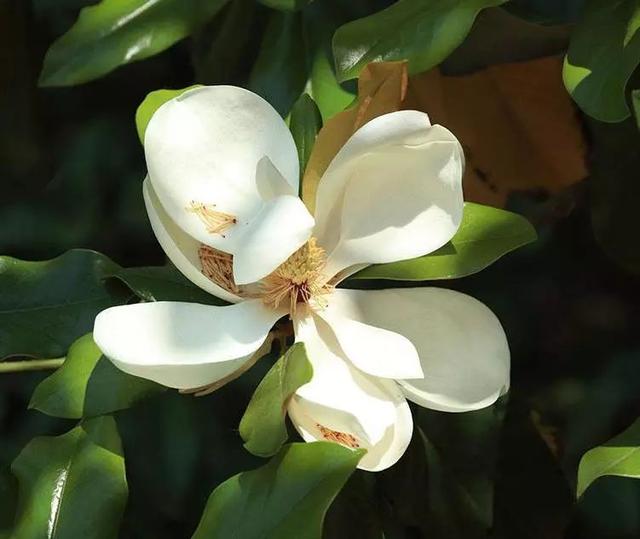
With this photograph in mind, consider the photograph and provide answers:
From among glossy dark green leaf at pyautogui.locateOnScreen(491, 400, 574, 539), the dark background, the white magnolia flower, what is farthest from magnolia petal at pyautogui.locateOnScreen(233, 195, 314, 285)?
glossy dark green leaf at pyautogui.locateOnScreen(491, 400, 574, 539)

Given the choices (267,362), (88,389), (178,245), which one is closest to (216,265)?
(178,245)

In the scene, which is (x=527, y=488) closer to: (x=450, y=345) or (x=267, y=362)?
(x=267, y=362)

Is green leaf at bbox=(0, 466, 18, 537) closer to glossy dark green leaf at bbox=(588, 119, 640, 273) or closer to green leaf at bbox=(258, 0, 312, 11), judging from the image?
green leaf at bbox=(258, 0, 312, 11)

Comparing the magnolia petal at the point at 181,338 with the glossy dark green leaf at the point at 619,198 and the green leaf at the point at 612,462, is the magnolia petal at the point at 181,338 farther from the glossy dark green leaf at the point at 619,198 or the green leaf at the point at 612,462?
the glossy dark green leaf at the point at 619,198

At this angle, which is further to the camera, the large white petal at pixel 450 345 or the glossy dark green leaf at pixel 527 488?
the glossy dark green leaf at pixel 527 488

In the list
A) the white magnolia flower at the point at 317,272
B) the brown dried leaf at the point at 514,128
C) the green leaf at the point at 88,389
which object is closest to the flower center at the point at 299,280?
the white magnolia flower at the point at 317,272

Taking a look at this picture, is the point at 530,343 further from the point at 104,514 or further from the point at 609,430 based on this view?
the point at 104,514
